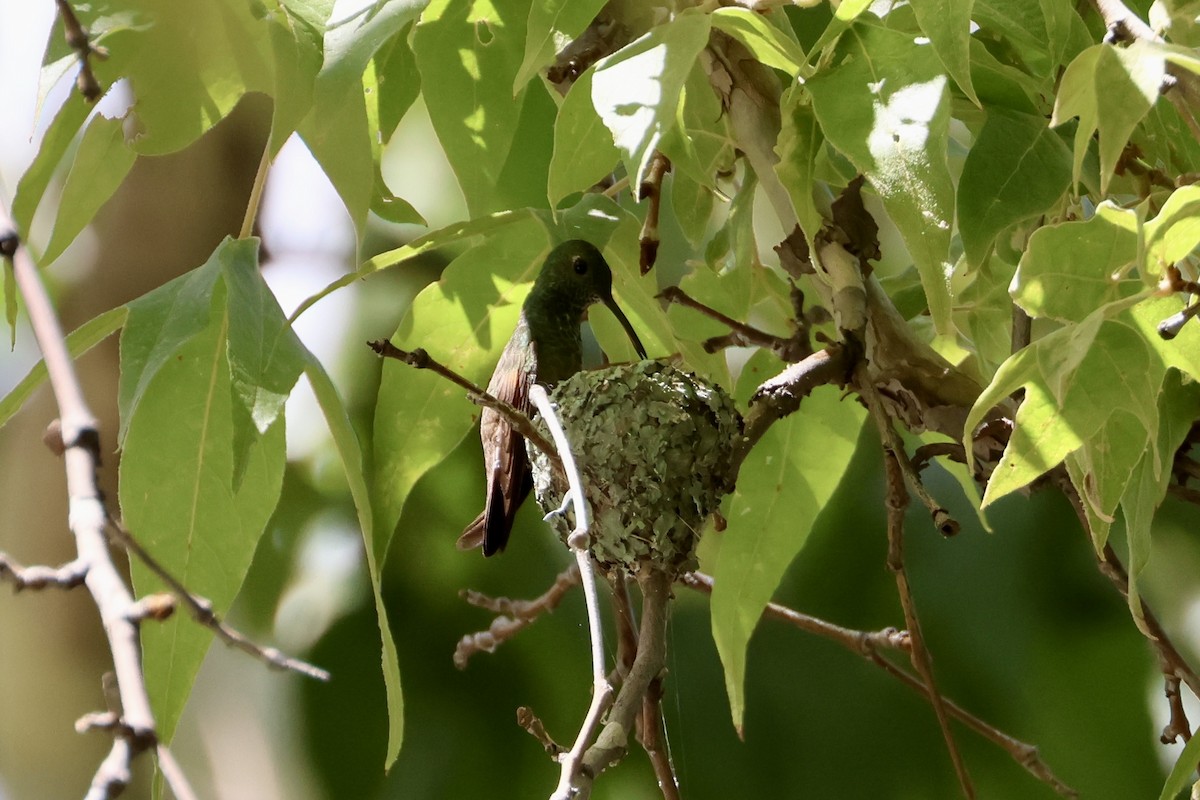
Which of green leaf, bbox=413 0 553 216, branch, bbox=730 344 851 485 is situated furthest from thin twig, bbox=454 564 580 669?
green leaf, bbox=413 0 553 216

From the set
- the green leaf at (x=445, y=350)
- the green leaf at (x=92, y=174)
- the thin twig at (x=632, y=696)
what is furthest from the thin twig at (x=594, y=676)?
the green leaf at (x=92, y=174)

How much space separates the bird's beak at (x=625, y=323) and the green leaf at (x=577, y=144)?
415 millimetres

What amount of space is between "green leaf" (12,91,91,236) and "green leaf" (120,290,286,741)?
0.15m

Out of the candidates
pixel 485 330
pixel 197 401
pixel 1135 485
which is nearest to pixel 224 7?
pixel 197 401

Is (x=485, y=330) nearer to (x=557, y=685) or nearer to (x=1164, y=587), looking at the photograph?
(x=557, y=685)

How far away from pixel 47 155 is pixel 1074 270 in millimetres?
731

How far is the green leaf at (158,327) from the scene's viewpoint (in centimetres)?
75

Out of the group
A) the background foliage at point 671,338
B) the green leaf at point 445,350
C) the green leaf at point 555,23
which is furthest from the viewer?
the green leaf at point 445,350

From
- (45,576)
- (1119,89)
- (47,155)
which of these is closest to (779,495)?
(1119,89)

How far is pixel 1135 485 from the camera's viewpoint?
2.44ft

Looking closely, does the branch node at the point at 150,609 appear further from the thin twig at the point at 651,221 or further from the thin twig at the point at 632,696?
the thin twig at the point at 651,221

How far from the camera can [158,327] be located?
0.80 metres

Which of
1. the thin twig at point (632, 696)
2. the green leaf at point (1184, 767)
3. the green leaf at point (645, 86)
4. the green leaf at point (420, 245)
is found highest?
the green leaf at point (645, 86)

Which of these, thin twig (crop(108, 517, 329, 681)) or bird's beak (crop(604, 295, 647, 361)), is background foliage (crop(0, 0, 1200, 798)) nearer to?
bird's beak (crop(604, 295, 647, 361))
